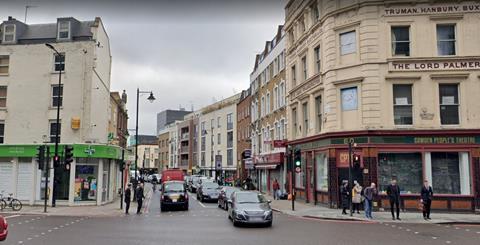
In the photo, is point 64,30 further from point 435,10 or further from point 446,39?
point 446,39

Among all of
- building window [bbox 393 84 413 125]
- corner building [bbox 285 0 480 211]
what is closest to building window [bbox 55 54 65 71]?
corner building [bbox 285 0 480 211]

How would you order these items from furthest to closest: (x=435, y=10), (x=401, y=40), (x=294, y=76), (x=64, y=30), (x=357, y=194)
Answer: (x=294, y=76) < (x=64, y=30) < (x=401, y=40) < (x=435, y=10) < (x=357, y=194)

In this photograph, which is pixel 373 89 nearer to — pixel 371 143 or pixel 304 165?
pixel 371 143

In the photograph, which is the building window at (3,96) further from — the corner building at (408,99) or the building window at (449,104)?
the building window at (449,104)

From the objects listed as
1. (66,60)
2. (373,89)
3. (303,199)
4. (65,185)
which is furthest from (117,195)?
(373,89)

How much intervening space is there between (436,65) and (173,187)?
1709 cm

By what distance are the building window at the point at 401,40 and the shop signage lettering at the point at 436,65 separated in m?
0.84

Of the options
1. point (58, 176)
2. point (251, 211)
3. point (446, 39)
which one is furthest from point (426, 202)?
point (58, 176)

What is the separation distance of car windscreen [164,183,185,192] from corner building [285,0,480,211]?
359 inches

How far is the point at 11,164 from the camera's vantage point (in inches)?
1202

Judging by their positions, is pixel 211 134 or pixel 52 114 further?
pixel 211 134

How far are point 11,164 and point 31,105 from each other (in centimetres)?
422

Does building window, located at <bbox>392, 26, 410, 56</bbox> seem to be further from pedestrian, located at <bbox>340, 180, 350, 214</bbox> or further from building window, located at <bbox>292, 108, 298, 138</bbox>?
building window, located at <bbox>292, 108, 298, 138</bbox>

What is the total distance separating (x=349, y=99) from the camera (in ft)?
86.8
